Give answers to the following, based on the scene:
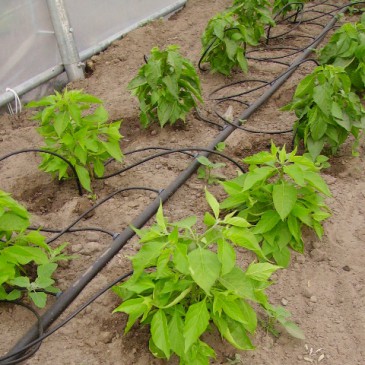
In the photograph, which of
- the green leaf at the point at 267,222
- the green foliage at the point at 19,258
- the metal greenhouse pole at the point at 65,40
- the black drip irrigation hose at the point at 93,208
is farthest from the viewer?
the metal greenhouse pole at the point at 65,40

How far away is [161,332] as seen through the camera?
1.80m

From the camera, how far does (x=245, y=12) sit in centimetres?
454

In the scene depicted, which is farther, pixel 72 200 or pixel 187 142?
pixel 187 142

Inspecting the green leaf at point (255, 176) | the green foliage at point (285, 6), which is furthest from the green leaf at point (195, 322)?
the green foliage at point (285, 6)

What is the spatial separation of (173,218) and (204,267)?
104 centimetres

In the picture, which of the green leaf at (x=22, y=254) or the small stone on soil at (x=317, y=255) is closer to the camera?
the green leaf at (x=22, y=254)

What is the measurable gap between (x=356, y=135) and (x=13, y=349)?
240cm

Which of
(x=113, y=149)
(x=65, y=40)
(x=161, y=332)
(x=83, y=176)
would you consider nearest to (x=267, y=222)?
(x=161, y=332)

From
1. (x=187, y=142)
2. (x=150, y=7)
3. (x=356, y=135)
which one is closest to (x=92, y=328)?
(x=187, y=142)

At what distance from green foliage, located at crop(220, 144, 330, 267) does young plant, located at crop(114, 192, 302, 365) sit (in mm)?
495

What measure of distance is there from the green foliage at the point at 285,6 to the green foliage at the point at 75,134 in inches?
134

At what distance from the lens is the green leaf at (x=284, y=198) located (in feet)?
7.77

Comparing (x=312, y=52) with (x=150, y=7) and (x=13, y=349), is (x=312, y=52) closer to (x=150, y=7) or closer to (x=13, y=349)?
(x=150, y=7)

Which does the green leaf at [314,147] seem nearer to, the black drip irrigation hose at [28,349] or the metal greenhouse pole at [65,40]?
the black drip irrigation hose at [28,349]
